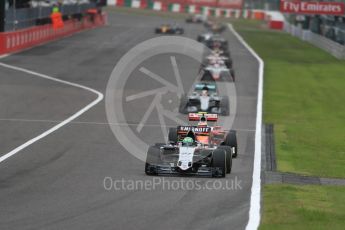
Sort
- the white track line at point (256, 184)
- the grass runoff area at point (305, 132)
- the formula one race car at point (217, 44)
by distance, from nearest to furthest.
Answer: the white track line at point (256, 184) → the grass runoff area at point (305, 132) → the formula one race car at point (217, 44)

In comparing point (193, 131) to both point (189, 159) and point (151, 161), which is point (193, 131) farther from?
point (151, 161)

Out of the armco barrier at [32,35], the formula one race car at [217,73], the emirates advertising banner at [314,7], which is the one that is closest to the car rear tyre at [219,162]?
the formula one race car at [217,73]

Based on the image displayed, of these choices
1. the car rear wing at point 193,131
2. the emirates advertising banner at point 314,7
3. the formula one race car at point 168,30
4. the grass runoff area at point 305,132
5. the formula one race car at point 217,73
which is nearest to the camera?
the grass runoff area at point 305,132

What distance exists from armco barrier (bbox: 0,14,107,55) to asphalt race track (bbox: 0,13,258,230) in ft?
33.4

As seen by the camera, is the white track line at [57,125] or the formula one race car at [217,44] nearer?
the white track line at [57,125]

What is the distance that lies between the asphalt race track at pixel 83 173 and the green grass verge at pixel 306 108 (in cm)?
102

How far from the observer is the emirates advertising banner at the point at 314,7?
7269 cm

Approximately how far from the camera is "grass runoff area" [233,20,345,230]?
54.9 feet

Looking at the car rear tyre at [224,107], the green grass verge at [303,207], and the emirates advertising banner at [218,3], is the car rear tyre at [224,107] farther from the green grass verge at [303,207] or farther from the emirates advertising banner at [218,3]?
the emirates advertising banner at [218,3]

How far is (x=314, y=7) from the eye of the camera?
248ft

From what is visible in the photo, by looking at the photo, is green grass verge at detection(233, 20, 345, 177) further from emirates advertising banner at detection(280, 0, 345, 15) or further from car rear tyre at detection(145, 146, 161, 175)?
car rear tyre at detection(145, 146, 161, 175)

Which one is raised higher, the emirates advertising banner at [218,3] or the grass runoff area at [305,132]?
the grass runoff area at [305,132]

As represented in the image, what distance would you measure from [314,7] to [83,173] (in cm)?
5728

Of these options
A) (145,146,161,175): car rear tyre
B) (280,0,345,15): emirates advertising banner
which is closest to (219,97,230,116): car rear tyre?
(145,146,161,175): car rear tyre
